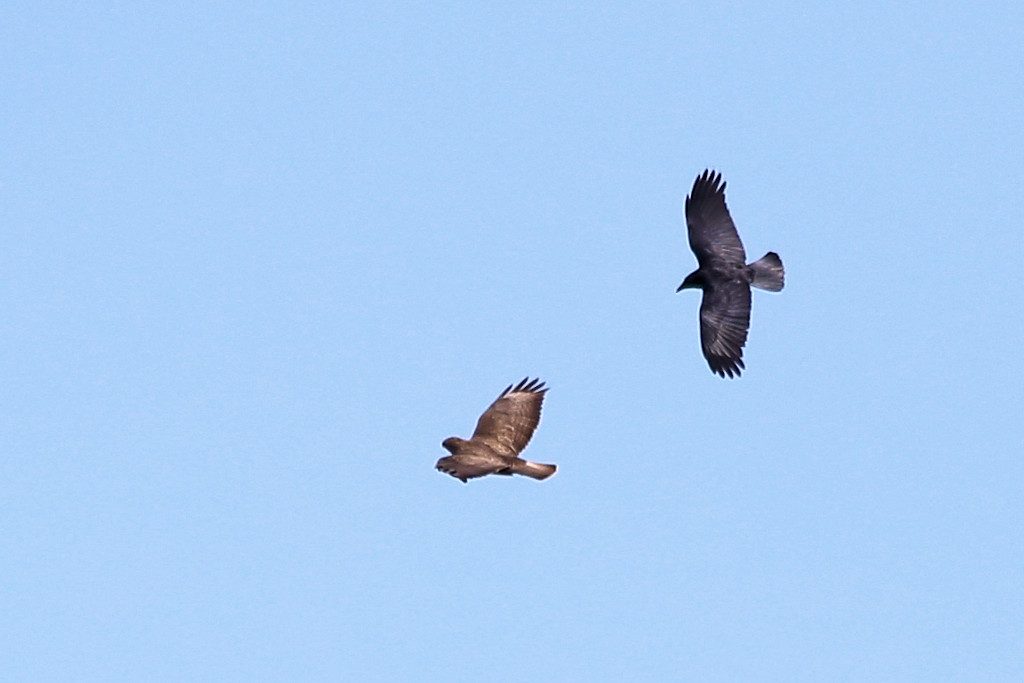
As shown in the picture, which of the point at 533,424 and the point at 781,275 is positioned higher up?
the point at 781,275

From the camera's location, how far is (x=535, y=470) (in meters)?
25.1

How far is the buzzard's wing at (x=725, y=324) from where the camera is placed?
2706cm

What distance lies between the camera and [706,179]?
29094mm

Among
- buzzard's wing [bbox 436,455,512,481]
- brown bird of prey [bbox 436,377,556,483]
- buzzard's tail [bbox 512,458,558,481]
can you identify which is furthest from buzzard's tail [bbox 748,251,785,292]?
buzzard's wing [bbox 436,455,512,481]

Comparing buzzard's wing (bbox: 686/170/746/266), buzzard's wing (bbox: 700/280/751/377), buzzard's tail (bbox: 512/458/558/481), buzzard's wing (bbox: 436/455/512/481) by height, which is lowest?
buzzard's wing (bbox: 436/455/512/481)

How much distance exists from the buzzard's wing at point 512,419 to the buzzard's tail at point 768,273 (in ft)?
13.6

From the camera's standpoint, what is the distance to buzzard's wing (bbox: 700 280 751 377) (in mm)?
27062

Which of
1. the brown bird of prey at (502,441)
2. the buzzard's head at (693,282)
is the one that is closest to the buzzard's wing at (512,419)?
the brown bird of prey at (502,441)

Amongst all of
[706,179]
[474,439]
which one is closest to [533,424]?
[474,439]

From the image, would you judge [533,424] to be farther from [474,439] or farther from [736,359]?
[736,359]

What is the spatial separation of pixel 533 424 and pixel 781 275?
5049mm

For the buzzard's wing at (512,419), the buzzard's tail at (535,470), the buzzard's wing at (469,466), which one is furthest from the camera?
the buzzard's wing at (512,419)

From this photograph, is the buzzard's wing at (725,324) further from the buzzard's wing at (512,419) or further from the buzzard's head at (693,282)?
the buzzard's wing at (512,419)

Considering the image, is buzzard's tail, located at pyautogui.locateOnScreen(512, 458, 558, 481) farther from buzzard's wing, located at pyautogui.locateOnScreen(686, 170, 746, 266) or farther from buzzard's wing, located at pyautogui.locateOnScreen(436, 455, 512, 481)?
buzzard's wing, located at pyautogui.locateOnScreen(686, 170, 746, 266)
